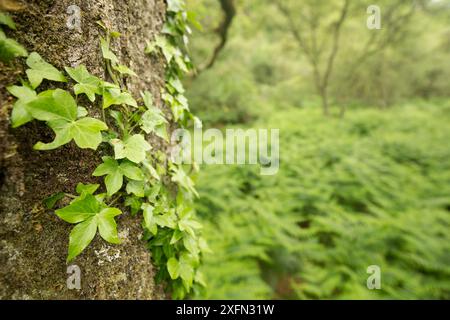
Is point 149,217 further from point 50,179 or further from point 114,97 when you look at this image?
point 114,97

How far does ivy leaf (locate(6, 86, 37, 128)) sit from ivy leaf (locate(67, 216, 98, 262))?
1.18 ft

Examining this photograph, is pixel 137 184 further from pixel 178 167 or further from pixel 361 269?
pixel 361 269

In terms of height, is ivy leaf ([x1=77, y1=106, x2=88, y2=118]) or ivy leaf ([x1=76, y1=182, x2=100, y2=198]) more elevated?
ivy leaf ([x1=77, y1=106, x2=88, y2=118])

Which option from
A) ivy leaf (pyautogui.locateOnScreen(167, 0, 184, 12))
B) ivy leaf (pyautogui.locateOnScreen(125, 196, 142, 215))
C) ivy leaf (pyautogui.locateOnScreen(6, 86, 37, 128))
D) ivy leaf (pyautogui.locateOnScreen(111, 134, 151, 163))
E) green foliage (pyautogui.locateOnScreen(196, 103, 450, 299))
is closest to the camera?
ivy leaf (pyautogui.locateOnScreen(6, 86, 37, 128))

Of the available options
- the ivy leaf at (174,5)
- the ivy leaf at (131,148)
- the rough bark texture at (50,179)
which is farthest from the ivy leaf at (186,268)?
the ivy leaf at (174,5)

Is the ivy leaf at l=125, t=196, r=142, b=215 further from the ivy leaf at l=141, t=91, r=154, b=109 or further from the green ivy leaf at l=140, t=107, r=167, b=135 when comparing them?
the ivy leaf at l=141, t=91, r=154, b=109

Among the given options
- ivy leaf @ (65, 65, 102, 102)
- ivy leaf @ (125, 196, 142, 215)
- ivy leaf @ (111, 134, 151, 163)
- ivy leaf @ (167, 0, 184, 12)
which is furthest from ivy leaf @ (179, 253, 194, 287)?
ivy leaf @ (167, 0, 184, 12)

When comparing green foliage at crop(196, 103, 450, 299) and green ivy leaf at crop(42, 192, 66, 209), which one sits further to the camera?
green foliage at crop(196, 103, 450, 299)

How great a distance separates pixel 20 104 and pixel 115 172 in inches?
13.7

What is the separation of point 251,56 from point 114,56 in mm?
13673

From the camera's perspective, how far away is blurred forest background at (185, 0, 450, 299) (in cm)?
301

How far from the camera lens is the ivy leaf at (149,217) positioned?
110 centimetres

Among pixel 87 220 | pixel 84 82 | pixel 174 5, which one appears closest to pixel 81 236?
pixel 87 220

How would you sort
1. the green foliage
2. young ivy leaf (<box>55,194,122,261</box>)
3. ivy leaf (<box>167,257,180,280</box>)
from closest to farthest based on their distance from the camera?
young ivy leaf (<box>55,194,122,261</box>) → ivy leaf (<box>167,257,180,280</box>) → the green foliage
